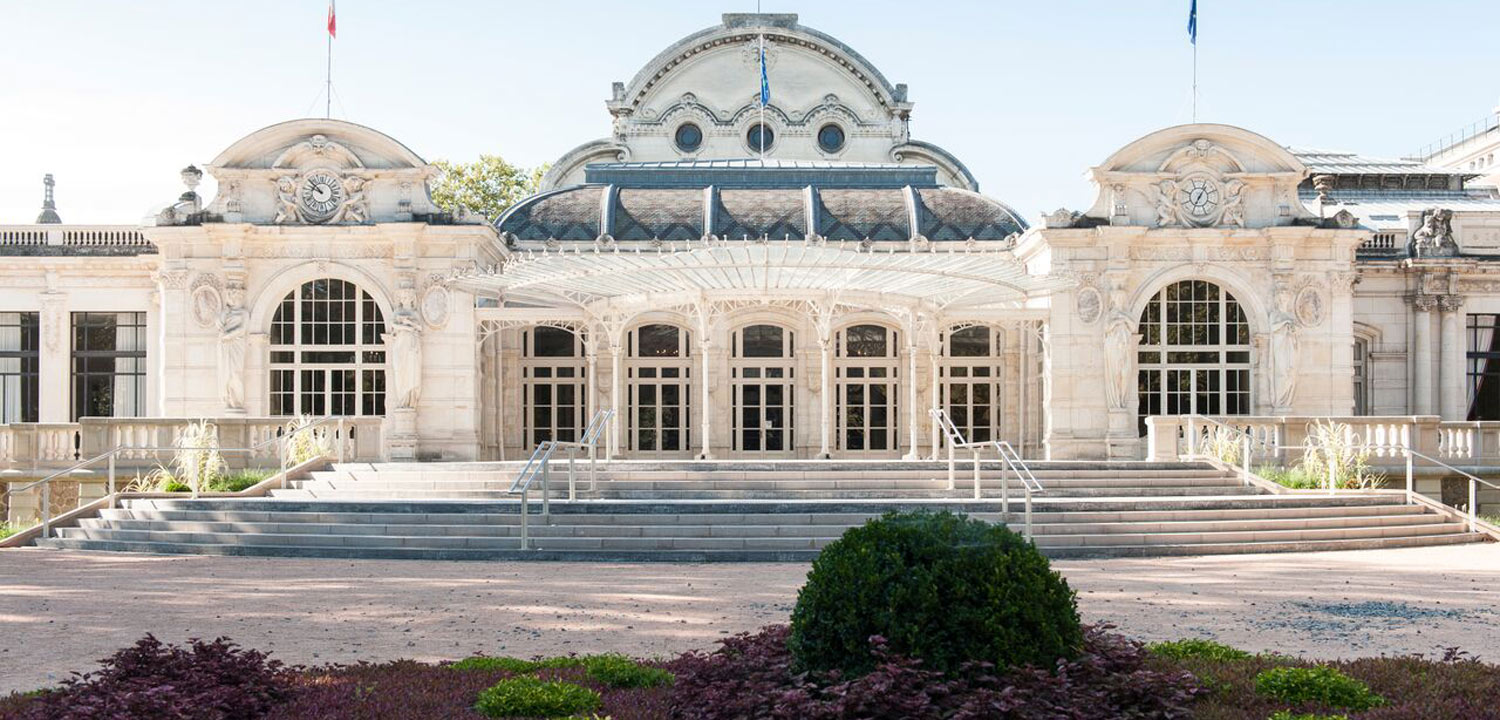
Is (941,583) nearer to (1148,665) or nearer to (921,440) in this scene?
(1148,665)

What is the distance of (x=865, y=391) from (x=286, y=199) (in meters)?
12.0

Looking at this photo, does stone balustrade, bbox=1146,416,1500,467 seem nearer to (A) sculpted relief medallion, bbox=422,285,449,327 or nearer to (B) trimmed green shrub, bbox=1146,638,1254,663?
(A) sculpted relief medallion, bbox=422,285,449,327

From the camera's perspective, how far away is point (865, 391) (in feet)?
94.9

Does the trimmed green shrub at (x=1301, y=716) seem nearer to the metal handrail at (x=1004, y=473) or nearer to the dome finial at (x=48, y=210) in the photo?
the metal handrail at (x=1004, y=473)

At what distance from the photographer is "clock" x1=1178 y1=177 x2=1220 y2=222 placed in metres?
26.5

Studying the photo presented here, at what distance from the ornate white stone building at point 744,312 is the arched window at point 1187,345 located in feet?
0.19

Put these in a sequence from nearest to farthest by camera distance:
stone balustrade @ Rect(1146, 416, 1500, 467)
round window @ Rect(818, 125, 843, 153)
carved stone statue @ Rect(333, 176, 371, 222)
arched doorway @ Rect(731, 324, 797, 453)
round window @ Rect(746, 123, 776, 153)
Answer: stone balustrade @ Rect(1146, 416, 1500, 467) < carved stone statue @ Rect(333, 176, 371, 222) < arched doorway @ Rect(731, 324, 797, 453) < round window @ Rect(746, 123, 776, 153) < round window @ Rect(818, 125, 843, 153)

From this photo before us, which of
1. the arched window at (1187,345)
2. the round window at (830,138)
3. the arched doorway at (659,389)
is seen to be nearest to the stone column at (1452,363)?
the arched window at (1187,345)

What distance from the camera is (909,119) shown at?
42.8m

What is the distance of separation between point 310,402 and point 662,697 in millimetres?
20507

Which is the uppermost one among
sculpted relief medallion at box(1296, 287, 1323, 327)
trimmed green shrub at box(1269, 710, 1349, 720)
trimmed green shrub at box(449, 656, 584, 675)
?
sculpted relief medallion at box(1296, 287, 1323, 327)

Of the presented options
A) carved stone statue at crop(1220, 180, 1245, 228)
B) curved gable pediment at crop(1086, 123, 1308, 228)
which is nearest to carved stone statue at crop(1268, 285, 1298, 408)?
carved stone statue at crop(1220, 180, 1245, 228)

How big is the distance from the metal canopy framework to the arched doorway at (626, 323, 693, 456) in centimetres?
350

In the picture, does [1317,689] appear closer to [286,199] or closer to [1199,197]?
[1199,197]
